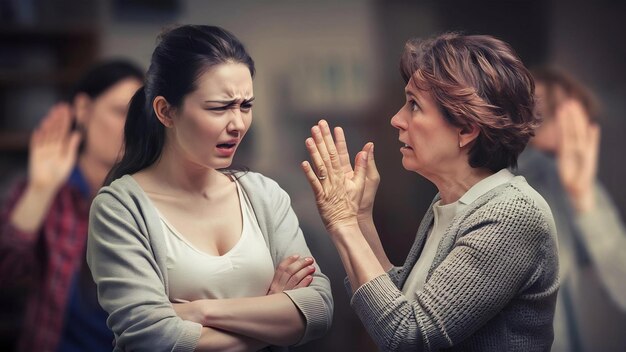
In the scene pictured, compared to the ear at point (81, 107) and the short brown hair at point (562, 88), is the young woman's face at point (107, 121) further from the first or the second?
the short brown hair at point (562, 88)

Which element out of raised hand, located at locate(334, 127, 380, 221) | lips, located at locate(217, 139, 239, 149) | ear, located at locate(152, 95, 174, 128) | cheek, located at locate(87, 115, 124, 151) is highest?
ear, located at locate(152, 95, 174, 128)

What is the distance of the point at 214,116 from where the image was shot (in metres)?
1.85

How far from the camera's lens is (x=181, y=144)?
1879 mm

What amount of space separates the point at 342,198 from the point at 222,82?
0.35 meters

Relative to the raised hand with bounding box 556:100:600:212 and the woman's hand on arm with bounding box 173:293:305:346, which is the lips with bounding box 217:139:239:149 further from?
the raised hand with bounding box 556:100:600:212

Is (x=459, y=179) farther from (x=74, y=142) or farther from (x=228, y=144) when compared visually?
(x=74, y=142)

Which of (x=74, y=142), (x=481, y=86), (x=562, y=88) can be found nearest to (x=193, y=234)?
(x=481, y=86)

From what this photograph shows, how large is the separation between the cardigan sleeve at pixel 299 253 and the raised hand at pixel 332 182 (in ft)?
0.34

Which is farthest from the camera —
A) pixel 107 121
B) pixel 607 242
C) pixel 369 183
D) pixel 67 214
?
pixel 607 242

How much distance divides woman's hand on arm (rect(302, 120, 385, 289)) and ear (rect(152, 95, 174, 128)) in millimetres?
291

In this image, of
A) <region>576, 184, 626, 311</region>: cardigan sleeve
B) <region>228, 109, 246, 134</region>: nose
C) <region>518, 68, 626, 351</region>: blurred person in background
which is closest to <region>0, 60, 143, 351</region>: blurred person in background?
<region>228, 109, 246, 134</region>: nose

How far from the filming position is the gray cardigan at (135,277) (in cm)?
178

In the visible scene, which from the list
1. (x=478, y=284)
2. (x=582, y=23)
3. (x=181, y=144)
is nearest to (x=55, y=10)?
(x=582, y=23)

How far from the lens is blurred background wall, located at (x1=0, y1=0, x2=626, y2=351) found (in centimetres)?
438
